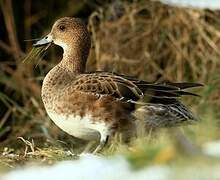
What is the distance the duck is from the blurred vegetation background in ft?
6.27

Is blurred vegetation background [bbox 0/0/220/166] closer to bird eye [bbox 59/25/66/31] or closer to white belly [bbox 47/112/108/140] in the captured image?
bird eye [bbox 59/25/66/31]

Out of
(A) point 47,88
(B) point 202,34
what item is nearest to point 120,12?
(B) point 202,34

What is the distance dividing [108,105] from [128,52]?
2854 millimetres

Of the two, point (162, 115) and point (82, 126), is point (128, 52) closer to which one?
point (162, 115)

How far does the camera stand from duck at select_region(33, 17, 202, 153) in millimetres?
4953

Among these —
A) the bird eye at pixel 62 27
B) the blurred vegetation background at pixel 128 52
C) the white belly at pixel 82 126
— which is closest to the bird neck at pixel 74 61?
the bird eye at pixel 62 27

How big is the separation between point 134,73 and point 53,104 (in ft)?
8.54

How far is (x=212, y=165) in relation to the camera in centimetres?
260

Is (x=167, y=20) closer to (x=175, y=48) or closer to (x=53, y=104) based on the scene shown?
(x=175, y=48)

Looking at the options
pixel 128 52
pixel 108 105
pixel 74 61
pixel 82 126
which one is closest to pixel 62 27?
pixel 74 61

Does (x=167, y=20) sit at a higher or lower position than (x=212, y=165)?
higher

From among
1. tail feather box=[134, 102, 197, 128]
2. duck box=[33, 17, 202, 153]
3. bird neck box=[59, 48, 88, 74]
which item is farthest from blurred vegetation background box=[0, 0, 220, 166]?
tail feather box=[134, 102, 197, 128]

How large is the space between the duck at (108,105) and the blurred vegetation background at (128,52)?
75.3 inches

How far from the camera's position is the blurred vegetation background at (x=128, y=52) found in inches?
291
